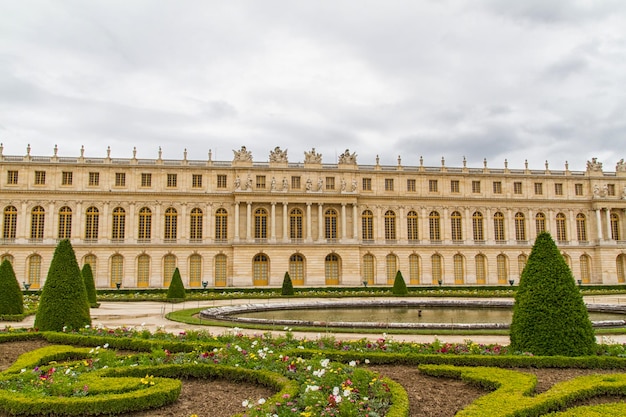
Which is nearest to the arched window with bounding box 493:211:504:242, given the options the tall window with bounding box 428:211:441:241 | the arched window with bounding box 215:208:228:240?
the tall window with bounding box 428:211:441:241

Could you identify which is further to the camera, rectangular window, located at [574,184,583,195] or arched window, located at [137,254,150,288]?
rectangular window, located at [574,184,583,195]

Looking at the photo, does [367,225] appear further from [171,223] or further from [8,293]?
[8,293]

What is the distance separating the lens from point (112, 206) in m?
45.0

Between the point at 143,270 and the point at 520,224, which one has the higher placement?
the point at 520,224

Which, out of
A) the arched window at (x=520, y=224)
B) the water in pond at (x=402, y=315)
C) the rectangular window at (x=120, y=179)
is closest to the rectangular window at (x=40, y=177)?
the rectangular window at (x=120, y=179)

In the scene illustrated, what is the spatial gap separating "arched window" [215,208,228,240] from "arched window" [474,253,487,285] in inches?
932

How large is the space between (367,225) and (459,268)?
9.68 metres

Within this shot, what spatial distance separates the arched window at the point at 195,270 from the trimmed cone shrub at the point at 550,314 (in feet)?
120

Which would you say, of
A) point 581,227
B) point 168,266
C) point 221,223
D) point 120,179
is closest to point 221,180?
point 221,223

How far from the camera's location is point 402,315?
898 inches

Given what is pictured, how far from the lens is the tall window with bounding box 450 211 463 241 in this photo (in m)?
49.2

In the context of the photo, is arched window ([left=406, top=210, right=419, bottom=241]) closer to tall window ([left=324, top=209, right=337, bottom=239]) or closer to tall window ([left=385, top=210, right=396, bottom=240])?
tall window ([left=385, top=210, right=396, bottom=240])

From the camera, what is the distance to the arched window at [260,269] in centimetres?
4566

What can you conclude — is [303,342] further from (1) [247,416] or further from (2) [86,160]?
(2) [86,160]
